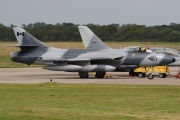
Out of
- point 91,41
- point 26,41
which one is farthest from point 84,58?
point 26,41

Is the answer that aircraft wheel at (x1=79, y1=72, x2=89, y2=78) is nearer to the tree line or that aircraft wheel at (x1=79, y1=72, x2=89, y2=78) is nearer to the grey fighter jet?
the grey fighter jet

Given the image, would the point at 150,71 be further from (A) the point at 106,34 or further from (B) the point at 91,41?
(A) the point at 106,34

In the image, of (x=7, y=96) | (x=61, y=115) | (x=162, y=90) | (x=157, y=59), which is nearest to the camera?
(x=61, y=115)

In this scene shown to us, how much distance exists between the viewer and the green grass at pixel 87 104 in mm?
14148

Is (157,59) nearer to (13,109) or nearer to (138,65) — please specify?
(138,65)

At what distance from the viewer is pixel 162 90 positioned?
22875 mm

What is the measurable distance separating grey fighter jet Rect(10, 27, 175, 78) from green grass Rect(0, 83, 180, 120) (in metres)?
11.3

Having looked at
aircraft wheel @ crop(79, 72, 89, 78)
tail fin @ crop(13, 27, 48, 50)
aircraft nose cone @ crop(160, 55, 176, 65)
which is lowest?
aircraft wheel @ crop(79, 72, 89, 78)

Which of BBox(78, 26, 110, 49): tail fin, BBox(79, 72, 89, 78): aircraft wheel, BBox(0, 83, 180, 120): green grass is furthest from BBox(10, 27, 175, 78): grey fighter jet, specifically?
BBox(0, 83, 180, 120): green grass

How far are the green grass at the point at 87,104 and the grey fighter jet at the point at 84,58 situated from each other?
445 inches

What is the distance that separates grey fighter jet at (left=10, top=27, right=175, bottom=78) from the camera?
113ft

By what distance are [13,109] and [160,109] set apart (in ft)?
12.5

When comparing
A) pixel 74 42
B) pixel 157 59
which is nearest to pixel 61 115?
pixel 157 59

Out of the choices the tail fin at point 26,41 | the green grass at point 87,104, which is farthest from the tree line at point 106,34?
the green grass at point 87,104
